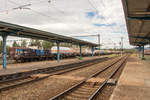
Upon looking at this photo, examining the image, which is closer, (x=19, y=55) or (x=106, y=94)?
(x=106, y=94)

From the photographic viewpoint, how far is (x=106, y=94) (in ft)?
23.5

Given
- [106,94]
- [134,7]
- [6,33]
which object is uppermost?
[134,7]

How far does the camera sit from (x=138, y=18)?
1202 cm

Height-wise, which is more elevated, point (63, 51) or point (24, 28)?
point (24, 28)

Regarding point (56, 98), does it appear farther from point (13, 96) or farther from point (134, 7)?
point (134, 7)

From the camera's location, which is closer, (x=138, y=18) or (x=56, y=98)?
(x=56, y=98)

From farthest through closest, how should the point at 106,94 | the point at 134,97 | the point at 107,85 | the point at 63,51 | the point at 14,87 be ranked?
the point at 63,51
the point at 107,85
the point at 14,87
the point at 106,94
the point at 134,97

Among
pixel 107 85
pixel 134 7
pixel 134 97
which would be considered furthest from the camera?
pixel 134 7

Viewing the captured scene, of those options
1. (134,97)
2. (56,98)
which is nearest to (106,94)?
(134,97)

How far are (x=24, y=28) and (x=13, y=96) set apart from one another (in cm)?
958

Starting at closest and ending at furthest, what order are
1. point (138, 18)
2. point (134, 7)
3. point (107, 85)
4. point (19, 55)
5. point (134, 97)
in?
point (134, 97), point (107, 85), point (134, 7), point (138, 18), point (19, 55)

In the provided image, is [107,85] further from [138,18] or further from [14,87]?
[138,18]

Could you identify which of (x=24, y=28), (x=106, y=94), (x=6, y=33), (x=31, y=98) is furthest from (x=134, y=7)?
(x=6, y=33)

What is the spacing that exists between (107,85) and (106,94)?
187 centimetres
